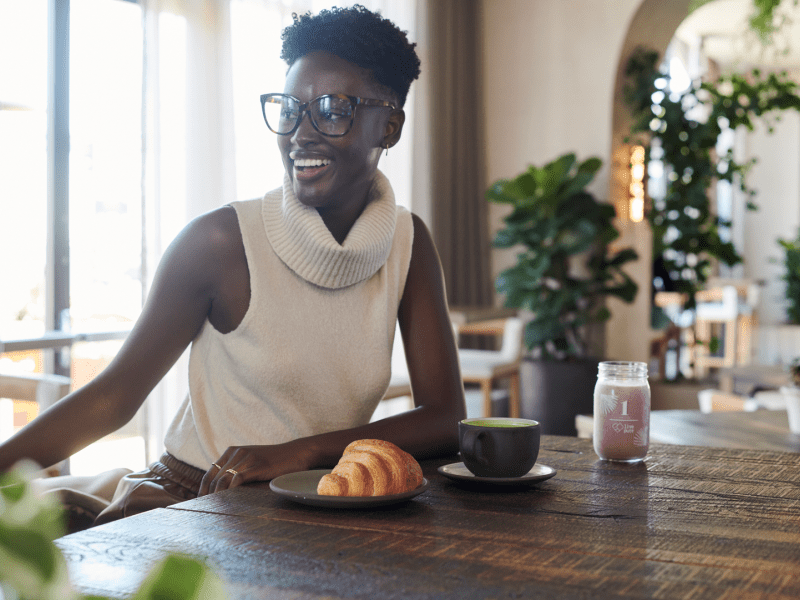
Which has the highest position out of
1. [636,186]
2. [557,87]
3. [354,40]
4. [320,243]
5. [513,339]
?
[557,87]

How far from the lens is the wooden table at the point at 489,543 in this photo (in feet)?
1.78

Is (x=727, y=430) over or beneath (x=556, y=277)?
beneath

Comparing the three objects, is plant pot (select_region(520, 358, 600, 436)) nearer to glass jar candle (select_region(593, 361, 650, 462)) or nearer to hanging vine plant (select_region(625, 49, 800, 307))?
hanging vine plant (select_region(625, 49, 800, 307))

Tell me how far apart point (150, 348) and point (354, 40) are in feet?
1.86

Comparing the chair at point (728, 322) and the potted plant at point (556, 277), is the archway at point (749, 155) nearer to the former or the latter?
the potted plant at point (556, 277)

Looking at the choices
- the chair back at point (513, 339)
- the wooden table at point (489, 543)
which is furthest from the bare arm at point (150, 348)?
the chair back at point (513, 339)

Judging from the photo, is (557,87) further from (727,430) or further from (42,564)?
(42,564)

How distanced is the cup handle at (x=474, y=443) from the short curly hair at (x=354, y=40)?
67 centimetres

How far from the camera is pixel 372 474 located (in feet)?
2.48

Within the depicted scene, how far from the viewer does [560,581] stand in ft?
1.81

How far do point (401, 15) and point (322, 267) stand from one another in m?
3.75

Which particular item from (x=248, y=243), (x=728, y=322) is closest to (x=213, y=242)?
(x=248, y=243)

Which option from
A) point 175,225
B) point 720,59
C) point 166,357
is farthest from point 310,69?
point 720,59

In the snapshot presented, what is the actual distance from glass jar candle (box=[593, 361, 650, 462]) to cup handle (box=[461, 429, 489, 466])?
0.68 ft
